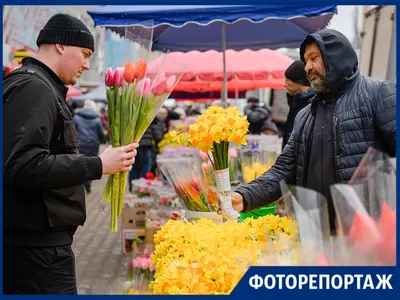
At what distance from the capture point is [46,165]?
245 cm

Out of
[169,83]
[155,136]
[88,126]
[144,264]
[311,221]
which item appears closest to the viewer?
[311,221]

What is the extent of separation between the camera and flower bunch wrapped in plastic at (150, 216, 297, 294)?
217cm

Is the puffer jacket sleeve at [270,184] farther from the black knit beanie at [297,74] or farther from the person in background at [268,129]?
the person in background at [268,129]

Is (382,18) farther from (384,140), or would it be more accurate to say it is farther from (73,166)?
(73,166)

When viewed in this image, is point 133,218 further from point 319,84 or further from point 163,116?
point 163,116

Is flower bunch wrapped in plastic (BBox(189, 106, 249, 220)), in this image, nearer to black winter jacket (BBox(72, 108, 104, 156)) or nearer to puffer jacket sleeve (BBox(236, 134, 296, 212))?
puffer jacket sleeve (BBox(236, 134, 296, 212))

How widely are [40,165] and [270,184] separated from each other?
4.22 feet

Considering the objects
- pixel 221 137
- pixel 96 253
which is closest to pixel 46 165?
pixel 221 137

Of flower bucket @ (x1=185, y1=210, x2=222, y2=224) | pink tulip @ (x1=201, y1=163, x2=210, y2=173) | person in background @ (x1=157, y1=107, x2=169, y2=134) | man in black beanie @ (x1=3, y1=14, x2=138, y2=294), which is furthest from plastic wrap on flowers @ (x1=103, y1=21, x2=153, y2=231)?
person in background @ (x1=157, y1=107, x2=169, y2=134)

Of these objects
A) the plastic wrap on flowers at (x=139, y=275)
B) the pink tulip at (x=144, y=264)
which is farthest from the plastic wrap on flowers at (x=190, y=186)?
the pink tulip at (x=144, y=264)

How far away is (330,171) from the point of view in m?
2.98

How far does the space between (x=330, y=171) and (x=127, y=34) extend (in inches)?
48.7

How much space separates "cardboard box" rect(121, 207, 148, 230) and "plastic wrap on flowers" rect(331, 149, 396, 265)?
5229mm

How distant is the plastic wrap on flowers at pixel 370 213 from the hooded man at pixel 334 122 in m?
0.84
